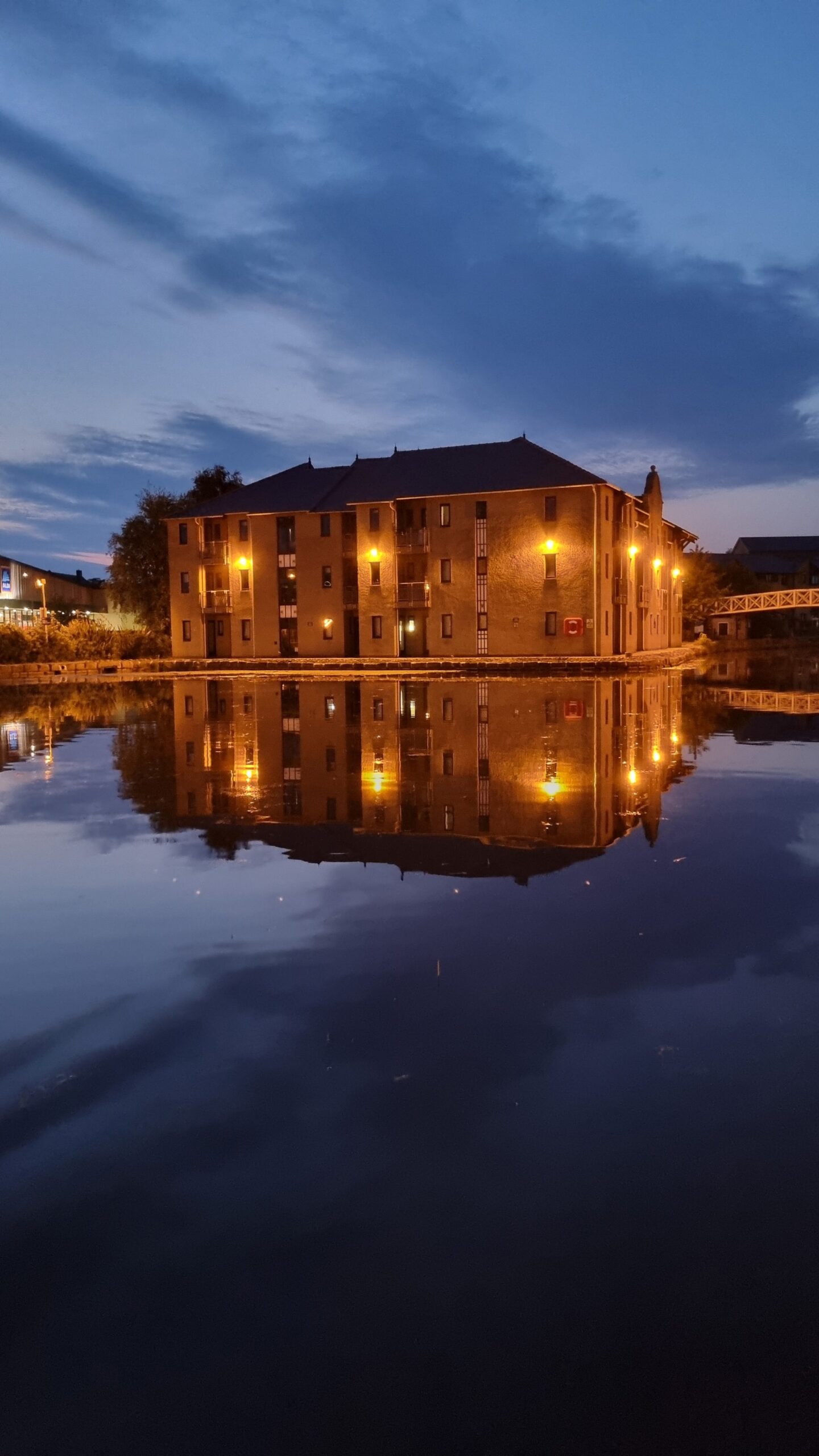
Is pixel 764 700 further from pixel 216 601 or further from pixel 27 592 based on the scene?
pixel 27 592

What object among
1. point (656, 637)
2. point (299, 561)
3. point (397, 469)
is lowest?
point (656, 637)

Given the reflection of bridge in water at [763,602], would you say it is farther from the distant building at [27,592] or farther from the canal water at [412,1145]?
the canal water at [412,1145]

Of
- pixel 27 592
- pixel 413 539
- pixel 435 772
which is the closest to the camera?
pixel 435 772

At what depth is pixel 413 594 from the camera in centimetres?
5638

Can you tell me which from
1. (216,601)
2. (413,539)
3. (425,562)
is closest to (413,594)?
(425,562)

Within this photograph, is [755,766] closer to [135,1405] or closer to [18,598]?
[135,1405]

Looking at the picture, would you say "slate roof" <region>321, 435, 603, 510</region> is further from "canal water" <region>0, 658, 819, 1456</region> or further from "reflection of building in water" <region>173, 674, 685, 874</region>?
"canal water" <region>0, 658, 819, 1456</region>

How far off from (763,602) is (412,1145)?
310 feet

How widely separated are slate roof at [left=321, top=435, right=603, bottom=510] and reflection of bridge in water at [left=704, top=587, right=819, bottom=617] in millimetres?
39778

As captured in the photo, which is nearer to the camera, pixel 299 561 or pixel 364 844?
pixel 364 844

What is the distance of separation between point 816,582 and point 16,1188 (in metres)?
155

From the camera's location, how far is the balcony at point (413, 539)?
55562 mm

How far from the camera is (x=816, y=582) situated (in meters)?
144

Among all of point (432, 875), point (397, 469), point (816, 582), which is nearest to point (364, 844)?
point (432, 875)
